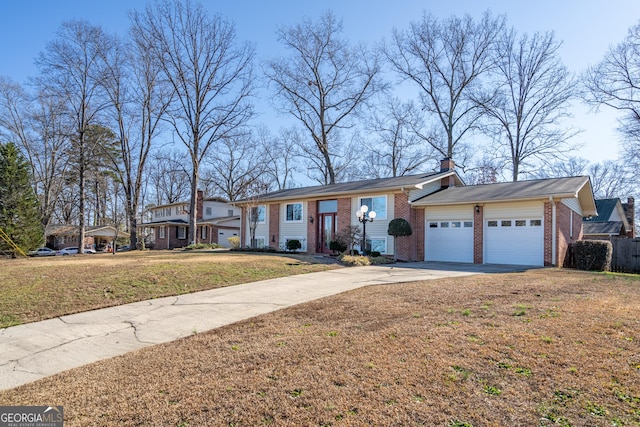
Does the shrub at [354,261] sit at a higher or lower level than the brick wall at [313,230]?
lower

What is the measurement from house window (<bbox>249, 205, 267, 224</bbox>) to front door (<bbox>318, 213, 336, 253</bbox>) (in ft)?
14.5

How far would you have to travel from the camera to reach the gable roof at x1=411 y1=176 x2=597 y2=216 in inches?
557

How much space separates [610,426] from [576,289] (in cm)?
603

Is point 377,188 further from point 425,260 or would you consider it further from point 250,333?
point 250,333

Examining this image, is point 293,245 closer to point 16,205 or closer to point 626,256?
point 16,205

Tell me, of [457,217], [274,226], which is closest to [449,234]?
[457,217]

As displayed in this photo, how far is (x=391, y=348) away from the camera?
4.20 meters

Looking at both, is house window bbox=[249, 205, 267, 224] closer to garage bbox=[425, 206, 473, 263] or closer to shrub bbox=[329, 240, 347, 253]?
shrub bbox=[329, 240, 347, 253]

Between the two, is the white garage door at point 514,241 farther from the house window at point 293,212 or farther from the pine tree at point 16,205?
the pine tree at point 16,205

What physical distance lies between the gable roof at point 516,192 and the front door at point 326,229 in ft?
14.9

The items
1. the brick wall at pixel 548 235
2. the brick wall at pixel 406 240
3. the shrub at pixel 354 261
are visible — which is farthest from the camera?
the brick wall at pixel 406 240

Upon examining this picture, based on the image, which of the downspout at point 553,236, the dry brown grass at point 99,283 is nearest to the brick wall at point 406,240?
the downspout at point 553,236

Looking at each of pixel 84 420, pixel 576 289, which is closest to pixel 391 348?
pixel 84 420

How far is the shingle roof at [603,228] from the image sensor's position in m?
25.3
